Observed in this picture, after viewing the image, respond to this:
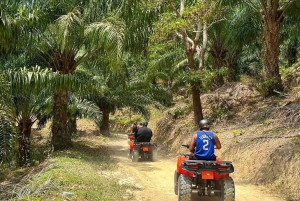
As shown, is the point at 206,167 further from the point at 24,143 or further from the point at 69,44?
the point at 24,143

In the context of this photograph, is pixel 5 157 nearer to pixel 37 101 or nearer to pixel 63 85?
pixel 63 85

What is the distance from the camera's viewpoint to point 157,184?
7809mm

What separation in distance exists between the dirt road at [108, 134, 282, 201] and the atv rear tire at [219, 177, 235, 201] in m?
0.66

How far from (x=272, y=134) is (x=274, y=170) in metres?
1.74

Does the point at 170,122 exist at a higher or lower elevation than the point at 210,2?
lower

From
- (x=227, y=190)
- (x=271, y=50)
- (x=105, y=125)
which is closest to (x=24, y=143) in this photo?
(x=105, y=125)

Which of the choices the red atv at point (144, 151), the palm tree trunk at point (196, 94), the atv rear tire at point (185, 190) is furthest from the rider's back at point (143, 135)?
the atv rear tire at point (185, 190)

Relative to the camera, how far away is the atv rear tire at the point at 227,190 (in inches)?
219

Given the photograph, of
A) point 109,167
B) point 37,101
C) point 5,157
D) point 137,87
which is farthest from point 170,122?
point 5,157

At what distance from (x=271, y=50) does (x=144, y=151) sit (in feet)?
19.6

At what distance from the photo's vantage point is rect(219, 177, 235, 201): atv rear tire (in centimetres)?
557

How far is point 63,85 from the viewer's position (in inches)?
375

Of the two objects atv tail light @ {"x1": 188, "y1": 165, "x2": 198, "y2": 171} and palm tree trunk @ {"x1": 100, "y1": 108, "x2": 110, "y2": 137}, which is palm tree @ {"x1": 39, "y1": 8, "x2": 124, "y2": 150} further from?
palm tree trunk @ {"x1": 100, "y1": 108, "x2": 110, "y2": 137}

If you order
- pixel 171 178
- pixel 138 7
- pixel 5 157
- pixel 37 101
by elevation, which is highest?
pixel 138 7
